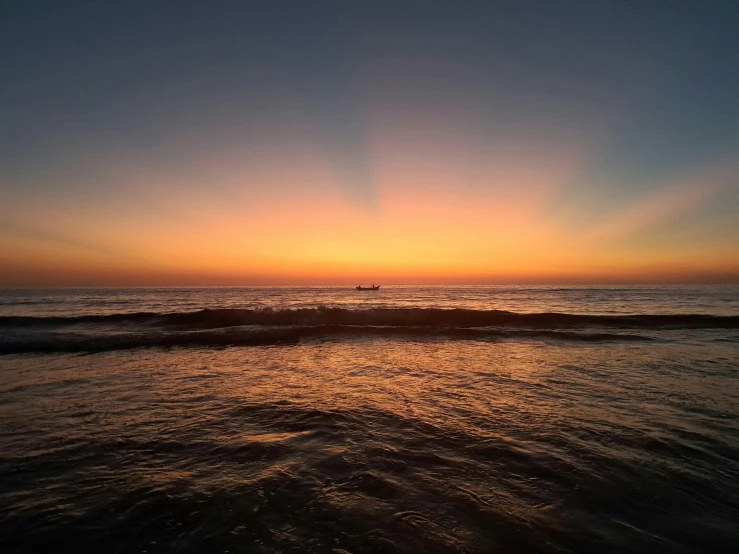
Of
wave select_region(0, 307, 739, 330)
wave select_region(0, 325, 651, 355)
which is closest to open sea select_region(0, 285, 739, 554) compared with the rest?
wave select_region(0, 325, 651, 355)

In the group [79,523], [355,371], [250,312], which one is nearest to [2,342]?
[250,312]

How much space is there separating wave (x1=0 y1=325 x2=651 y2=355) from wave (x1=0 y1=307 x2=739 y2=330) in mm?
4174

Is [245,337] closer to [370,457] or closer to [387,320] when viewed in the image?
[387,320]

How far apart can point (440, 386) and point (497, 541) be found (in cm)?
618

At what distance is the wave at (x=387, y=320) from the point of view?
89.5 feet

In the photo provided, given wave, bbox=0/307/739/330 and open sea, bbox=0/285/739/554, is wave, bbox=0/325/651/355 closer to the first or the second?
wave, bbox=0/307/739/330

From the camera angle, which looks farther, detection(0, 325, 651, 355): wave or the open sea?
detection(0, 325, 651, 355): wave

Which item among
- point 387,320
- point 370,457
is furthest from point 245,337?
point 370,457

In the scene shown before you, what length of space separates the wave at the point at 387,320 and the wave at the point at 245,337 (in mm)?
→ 4174

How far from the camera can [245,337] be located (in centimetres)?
2052

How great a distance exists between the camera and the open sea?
374 cm

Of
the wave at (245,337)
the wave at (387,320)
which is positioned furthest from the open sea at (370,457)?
the wave at (387,320)

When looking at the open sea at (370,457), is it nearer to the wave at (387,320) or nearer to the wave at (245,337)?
the wave at (245,337)

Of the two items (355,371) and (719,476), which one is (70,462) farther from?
(719,476)
